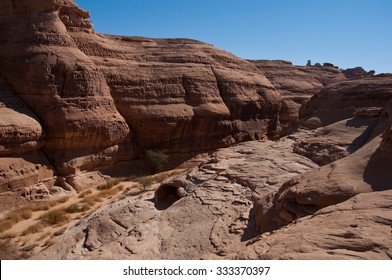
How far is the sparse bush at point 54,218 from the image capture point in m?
11.7

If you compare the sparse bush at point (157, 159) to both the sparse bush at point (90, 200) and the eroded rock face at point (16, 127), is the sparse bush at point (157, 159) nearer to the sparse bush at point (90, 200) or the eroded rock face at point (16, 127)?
the sparse bush at point (90, 200)

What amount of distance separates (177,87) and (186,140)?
3.27 metres

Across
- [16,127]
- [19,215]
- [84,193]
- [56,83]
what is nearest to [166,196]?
[84,193]

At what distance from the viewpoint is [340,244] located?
3840mm

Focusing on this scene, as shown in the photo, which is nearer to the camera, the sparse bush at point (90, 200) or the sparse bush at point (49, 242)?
the sparse bush at point (49, 242)

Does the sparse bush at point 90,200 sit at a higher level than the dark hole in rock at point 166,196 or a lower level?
lower

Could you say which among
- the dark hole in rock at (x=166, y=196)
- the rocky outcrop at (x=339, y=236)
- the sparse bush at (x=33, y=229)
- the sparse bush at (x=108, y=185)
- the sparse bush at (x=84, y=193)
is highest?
the rocky outcrop at (x=339, y=236)

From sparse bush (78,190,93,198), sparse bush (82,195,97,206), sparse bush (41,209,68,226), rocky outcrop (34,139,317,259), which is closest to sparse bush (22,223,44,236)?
sparse bush (41,209,68,226)

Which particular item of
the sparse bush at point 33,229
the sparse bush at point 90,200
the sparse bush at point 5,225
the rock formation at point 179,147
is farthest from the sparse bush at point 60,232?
the sparse bush at point 90,200

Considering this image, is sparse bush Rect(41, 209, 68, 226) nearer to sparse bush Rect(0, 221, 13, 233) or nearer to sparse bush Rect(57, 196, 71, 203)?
sparse bush Rect(0, 221, 13, 233)

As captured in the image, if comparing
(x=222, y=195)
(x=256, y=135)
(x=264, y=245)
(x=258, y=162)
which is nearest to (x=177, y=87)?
(x=256, y=135)

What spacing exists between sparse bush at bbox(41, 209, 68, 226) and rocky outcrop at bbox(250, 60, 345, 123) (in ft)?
87.8

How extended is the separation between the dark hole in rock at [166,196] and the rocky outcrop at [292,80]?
83.9 feet

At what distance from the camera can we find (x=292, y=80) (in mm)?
41656
